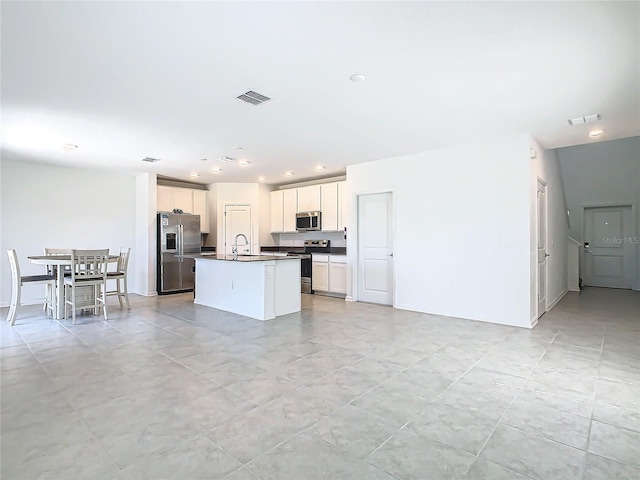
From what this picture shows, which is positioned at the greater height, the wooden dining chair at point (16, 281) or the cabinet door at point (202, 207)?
the cabinet door at point (202, 207)

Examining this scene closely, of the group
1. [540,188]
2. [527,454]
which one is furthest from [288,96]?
[540,188]

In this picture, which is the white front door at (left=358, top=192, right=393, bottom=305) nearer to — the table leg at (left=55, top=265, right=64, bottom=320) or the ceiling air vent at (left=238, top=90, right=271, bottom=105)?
the ceiling air vent at (left=238, top=90, right=271, bottom=105)

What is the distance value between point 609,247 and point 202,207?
973 centimetres

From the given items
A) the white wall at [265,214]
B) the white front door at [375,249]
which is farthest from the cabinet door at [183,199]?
the white front door at [375,249]

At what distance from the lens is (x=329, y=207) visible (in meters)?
7.29

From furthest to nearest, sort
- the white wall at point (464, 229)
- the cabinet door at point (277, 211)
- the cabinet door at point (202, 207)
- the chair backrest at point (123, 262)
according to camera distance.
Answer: the cabinet door at point (277, 211)
the cabinet door at point (202, 207)
the chair backrest at point (123, 262)
the white wall at point (464, 229)

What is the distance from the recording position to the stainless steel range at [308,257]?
7.32m

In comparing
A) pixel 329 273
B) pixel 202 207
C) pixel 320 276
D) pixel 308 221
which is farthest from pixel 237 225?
pixel 329 273

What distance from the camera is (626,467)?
5.58 feet

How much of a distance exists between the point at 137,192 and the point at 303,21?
655cm

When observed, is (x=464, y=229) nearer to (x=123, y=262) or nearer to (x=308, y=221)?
(x=308, y=221)

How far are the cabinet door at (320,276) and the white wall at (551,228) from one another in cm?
367

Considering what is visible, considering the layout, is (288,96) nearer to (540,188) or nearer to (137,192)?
(540,188)

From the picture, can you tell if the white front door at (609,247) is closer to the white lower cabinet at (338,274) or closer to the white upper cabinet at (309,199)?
the white lower cabinet at (338,274)
